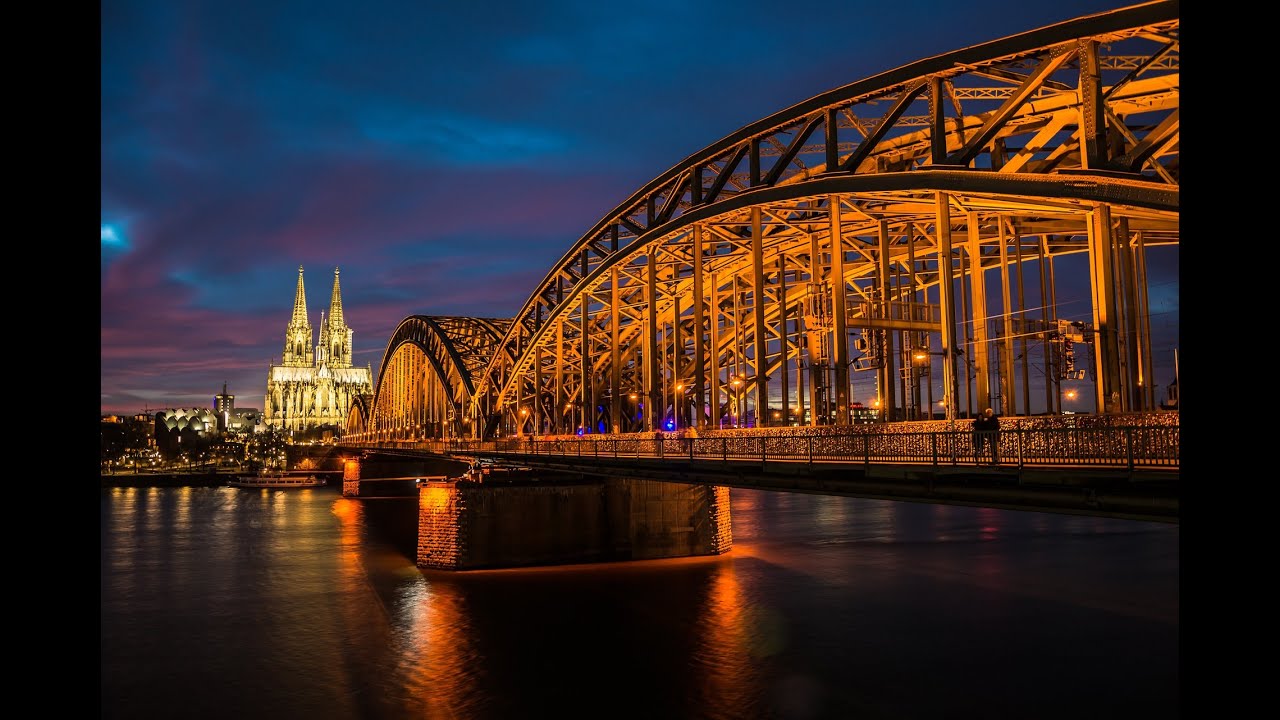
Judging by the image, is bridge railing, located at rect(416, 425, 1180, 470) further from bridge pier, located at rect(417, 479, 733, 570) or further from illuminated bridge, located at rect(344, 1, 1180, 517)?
bridge pier, located at rect(417, 479, 733, 570)

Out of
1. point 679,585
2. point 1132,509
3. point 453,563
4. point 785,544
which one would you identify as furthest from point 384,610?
point 1132,509

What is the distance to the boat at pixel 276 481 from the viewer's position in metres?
131

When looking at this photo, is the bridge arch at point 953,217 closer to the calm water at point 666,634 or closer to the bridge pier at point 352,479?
the calm water at point 666,634

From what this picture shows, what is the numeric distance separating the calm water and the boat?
76.3 meters

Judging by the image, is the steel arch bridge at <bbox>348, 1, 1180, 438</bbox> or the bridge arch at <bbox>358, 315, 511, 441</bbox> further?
the bridge arch at <bbox>358, 315, 511, 441</bbox>

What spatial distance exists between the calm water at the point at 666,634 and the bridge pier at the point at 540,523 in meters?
1.44

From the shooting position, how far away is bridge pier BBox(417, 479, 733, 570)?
44625mm

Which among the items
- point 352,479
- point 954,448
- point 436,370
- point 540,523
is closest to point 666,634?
point 540,523

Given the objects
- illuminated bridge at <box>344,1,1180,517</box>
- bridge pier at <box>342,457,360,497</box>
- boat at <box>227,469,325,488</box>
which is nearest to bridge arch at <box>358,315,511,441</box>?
bridge pier at <box>342,457,360,497</box>
